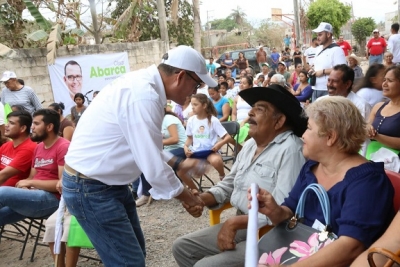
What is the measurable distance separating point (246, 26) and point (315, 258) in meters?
66.3

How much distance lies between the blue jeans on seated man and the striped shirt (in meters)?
4.31

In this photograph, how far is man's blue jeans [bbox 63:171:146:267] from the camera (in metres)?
2.48

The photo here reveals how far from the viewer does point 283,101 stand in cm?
274

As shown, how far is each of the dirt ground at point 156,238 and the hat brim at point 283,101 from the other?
1930 millimetres

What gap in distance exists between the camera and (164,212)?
5449 millimetres

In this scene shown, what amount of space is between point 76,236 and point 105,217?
3.17 ft

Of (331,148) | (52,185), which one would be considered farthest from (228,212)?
(331,148)

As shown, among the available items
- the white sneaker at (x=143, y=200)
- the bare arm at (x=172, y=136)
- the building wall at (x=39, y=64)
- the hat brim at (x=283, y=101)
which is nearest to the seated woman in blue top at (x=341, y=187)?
the hat brim at (x=283, y=101)

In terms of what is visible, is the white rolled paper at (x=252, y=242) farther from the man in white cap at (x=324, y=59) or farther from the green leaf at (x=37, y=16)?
the green leaf at (x=37, y=16)

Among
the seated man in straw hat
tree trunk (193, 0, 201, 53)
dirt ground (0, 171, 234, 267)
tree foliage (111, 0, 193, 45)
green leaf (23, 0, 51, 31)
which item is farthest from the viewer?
tree foliage (111, 0, 193, 45)

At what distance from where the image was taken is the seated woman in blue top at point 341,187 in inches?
75.2

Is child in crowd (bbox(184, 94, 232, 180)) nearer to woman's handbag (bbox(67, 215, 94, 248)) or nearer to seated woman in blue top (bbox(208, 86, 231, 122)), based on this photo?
seated woman in blue top (bbox(208, 86, 231, 122))

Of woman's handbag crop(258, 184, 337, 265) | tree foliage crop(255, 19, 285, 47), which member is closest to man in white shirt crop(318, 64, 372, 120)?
woman's handbag crop(258, 184, 337, 265)

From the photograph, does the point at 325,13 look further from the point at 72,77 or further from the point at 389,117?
the point at 389,117
